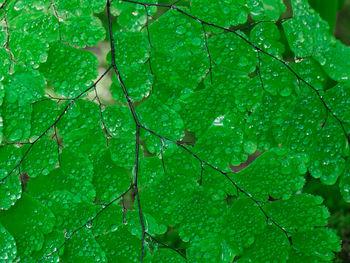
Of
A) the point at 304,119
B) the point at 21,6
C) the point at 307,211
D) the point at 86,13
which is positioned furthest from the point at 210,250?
the point at 21,6

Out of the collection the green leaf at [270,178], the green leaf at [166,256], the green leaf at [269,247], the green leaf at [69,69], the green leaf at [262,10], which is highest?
the green leaf at [69,69]

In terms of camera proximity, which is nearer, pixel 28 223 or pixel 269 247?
pixel 269 247

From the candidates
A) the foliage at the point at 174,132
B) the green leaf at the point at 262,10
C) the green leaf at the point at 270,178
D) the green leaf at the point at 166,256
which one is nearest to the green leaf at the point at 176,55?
the foliage at the point at 174,132

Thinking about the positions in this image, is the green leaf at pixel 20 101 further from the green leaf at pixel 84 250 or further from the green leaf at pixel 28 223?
the green leaf at pixel 84 250

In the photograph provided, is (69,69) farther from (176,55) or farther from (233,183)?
(233,183)

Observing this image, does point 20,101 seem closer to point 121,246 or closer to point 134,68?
point 134,68

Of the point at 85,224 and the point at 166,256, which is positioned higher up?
the point at 85,224

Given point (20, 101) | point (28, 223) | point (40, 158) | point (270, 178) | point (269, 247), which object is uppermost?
point (20, 101)

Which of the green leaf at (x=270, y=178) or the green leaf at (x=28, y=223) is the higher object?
the green leaf at (x=28, y=223)

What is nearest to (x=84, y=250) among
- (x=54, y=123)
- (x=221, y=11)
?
(x=54, y=123)
